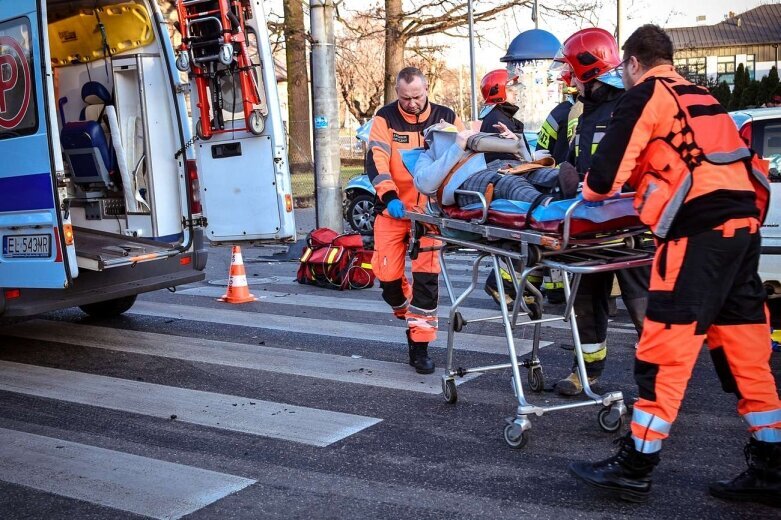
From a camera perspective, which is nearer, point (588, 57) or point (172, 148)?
point (588, 57)

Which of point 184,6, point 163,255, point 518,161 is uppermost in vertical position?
point 184,6

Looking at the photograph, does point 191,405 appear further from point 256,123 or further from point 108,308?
point 108,308

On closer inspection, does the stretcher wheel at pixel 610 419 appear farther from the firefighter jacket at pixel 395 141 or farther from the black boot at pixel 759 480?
the firefighter jacket at pixel 395 141

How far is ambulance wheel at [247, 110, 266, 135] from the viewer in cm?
775

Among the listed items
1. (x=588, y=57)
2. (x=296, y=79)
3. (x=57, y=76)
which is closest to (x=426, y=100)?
(x=588, y=57)

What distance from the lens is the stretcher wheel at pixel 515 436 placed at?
184 inches

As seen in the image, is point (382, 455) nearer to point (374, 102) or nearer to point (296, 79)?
point (296, 79)

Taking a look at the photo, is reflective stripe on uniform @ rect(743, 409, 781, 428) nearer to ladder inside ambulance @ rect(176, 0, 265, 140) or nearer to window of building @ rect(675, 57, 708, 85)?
window of building @ rect(675, 57, 708, 85)

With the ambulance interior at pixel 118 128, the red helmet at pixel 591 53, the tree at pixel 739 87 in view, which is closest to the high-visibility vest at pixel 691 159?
the red helmet at pixel 591 53

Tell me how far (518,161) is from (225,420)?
2.30 m

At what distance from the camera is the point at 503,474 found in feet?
14.5

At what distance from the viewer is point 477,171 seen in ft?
16.9

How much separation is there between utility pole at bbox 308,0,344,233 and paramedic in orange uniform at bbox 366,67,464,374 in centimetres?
573

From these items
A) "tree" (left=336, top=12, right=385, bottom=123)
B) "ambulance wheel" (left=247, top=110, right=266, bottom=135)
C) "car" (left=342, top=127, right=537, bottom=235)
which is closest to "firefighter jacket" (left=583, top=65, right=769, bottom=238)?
"ambulance wheel" (left=247, top=110, right=266, bottom=135)
